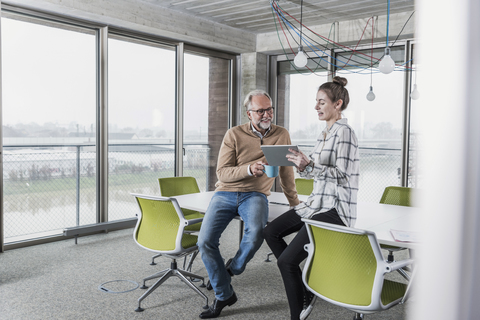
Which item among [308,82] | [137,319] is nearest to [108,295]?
[137,319]

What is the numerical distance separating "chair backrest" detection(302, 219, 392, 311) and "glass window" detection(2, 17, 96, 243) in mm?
3566

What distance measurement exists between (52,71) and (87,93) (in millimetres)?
447

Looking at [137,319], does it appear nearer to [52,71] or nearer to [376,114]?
[52,71]

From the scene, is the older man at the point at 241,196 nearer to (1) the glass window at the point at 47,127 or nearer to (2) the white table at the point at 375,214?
(2) the white table at the point at 375,214

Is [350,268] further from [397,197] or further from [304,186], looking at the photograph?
[304,186]

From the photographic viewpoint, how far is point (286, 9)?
498 centimetres

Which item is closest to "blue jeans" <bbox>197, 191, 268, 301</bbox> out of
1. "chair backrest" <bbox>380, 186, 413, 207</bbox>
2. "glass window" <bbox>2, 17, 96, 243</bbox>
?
"chair backrest" <bbox>380, 186, 413, 207</bbox>

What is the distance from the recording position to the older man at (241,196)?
2.66 metres

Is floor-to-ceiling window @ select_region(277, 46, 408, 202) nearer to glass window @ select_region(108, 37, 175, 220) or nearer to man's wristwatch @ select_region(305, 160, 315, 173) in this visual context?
glass window @ select_region(108, 37, 175, 220)

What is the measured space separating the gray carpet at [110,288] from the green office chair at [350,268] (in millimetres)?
815

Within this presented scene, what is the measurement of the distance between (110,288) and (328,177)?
76.3 inches

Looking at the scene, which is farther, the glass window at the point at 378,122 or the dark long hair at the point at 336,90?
the glass window at the point at 378,122

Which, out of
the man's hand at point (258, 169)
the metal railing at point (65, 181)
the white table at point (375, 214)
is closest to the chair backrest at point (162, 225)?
the white table at point (375, 214)

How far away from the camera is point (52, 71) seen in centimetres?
449
